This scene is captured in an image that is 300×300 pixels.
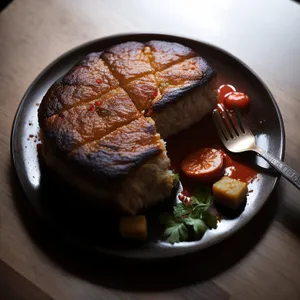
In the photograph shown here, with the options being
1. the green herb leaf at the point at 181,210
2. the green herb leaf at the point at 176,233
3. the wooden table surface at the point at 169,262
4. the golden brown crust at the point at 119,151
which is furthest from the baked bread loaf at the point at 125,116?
the wooden table surface at the point at 169,262

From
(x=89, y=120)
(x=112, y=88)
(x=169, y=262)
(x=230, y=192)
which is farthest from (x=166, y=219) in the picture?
(x=112, y=88)

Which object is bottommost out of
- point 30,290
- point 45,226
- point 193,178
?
point 30,290

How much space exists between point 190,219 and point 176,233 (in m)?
0.12

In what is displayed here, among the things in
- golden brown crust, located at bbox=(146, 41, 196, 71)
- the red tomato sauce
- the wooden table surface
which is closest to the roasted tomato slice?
the red tomato sauce

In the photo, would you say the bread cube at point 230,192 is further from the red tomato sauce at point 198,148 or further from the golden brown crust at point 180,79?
the golden brown crust at point 180,79

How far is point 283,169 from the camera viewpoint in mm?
2799

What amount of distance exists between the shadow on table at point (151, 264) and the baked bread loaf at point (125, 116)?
12.6 inches

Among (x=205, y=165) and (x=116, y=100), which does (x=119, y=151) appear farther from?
(x=205, y=165)

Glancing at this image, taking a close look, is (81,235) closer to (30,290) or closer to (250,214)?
(30,290)

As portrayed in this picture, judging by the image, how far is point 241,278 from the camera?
264 centimetres

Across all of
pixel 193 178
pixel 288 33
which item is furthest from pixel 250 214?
pixel 288 33

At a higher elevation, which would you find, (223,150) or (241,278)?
(223,150)

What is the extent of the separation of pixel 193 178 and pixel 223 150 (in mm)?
312

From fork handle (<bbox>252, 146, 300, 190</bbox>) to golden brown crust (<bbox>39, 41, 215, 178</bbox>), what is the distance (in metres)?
0.63
